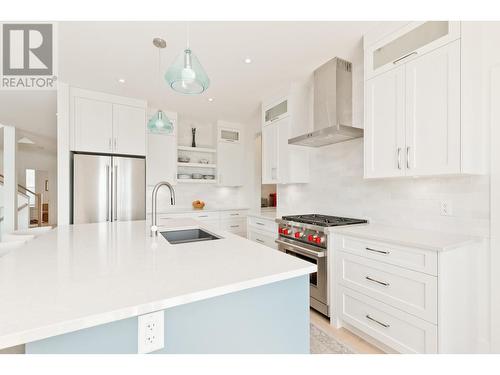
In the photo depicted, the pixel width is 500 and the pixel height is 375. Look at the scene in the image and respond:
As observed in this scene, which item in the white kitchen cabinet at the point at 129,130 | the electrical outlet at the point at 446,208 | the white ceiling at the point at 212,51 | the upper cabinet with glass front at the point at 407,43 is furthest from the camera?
the white kitchen cabinet at the point at 129,130

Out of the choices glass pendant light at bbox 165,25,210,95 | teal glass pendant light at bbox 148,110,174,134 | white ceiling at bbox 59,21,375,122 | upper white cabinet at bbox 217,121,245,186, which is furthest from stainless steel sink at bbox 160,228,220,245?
upper white cabinet at bbox 217,121,245,186

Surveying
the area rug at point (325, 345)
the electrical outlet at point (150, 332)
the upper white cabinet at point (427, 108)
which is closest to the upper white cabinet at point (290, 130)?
the upper white cabinet at point (427, 108)

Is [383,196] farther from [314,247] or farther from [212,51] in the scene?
[212,51]

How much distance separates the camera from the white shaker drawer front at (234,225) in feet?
14.8

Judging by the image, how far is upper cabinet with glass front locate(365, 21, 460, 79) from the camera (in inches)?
63.6

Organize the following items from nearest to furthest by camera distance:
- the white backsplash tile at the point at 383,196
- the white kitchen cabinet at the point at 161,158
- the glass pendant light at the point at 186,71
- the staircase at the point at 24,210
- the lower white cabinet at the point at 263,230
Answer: the glass pendant light at the point at 186,71
the white backsplash tile at the point at 383,196
the lower white cabinet at the point at 263,230
the white kitchen cabinet at the point at 161,158
the staircase at the point at 24,210

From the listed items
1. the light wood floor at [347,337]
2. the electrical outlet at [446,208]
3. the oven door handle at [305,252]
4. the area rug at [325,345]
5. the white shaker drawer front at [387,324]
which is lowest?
the light wood floor at [347,337]

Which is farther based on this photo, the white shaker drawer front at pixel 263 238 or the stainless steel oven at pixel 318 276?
the white shaker drawer front at pixel 263 238

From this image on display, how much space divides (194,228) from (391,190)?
1.89 meters

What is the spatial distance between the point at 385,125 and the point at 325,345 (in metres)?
1.82

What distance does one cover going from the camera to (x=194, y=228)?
2.17 meters

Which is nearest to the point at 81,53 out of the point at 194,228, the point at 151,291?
the point at 194,228

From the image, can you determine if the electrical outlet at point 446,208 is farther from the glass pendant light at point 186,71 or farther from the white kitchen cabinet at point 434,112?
the glass pendant light at point 186,71

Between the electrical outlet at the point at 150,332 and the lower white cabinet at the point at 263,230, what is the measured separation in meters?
2.43
